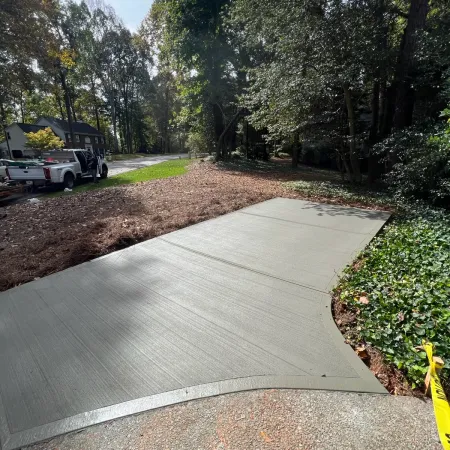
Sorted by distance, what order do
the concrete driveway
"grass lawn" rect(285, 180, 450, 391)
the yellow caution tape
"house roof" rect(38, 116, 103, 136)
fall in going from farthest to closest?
"house roof" rect(38, 116, 103, 136), the concrete driveway, "grass lawn" rect(285, 180, 450, 391), the yellow caution tape

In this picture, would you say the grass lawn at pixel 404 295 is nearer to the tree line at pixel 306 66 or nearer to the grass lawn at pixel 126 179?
Answer: the tree line at pixel 306 66

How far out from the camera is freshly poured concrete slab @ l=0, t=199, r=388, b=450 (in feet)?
5.92

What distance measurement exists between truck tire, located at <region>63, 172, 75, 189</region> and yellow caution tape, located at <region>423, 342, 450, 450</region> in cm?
1172

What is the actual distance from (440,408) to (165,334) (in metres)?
1.94

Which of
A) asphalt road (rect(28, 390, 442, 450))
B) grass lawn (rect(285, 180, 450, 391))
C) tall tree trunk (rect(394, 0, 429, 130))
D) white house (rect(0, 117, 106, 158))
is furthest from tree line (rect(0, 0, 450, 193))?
white house (rect(0, 117, 106, 158))

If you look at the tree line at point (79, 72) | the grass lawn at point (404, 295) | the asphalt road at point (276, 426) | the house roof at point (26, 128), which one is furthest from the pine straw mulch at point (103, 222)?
the house roof at point (26, 128)

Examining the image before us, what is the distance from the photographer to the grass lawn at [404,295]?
2012 mm

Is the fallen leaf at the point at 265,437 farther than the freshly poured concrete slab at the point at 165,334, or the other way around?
the freshly poured concrete slab at the point at 165,334

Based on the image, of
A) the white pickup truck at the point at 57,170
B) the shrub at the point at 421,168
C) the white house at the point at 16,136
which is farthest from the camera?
the white house at the point at 16,136

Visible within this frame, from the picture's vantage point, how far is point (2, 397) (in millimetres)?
1846

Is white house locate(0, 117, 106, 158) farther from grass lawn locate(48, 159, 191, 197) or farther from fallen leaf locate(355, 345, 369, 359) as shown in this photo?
fallen leaf locate(355, 345, 369, 359)

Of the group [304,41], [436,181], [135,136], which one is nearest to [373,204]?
[436,181]

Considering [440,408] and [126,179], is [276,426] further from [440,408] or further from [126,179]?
[126,179]

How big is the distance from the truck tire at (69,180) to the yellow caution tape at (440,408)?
461 inches
